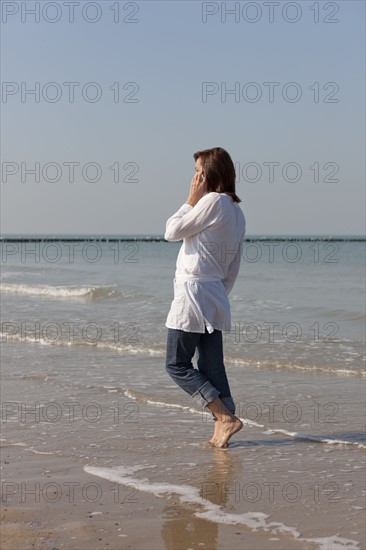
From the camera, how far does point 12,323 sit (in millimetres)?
12375

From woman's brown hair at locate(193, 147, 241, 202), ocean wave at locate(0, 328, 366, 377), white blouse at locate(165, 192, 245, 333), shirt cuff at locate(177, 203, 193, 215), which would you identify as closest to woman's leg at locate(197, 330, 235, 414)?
white blouse at locate(165, 192, 245, 333)

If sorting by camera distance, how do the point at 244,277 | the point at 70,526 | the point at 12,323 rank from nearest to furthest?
the point at 70,526
the point at 12,323
the point at 244,277

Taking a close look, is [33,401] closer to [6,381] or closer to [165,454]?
[6,381]

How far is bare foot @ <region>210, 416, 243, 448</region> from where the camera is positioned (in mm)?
4902

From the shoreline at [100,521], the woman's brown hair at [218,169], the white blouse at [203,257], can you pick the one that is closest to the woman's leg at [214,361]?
the white blouse at [203,257]

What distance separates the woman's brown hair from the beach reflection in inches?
63.7

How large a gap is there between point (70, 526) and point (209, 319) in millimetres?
1683

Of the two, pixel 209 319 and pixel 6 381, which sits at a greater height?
pixel 209 319

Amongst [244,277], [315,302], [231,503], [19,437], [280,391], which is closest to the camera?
[231,503]

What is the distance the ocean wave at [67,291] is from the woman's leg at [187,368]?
1303cm

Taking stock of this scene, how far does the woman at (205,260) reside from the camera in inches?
183

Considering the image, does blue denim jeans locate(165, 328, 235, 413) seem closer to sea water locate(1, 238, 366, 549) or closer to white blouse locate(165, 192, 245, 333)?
white blouse locate(165, 192, 245, 333)

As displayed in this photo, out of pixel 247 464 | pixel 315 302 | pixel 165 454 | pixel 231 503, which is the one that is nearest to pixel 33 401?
pixel 165 454

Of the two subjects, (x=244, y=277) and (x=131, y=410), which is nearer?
(x=131, y=410)
